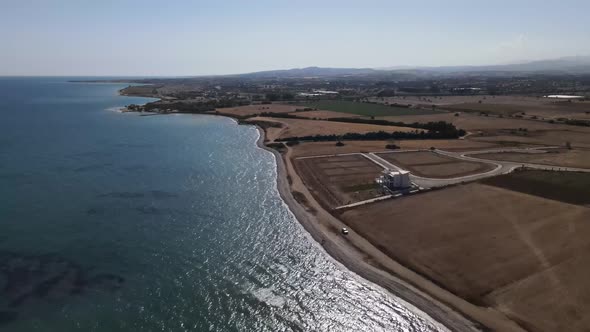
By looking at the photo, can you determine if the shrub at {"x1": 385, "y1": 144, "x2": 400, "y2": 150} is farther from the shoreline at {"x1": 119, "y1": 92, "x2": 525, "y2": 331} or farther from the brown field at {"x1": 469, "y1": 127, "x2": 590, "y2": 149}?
the shoreline at {"x1": 119, "y1": 92, "x2": 525, "y2": 331}

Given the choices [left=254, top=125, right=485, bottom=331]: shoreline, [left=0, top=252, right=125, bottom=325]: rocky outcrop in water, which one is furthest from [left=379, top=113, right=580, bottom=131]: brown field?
[left=0, top=252, right=125, bottom=325]: rocky outcrop in water

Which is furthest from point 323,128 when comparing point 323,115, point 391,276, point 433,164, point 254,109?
point 391,276

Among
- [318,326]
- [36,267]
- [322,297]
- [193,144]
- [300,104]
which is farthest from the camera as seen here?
[300,104]

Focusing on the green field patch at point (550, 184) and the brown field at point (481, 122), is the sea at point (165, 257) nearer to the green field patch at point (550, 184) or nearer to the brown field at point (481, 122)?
the green field patch at point (550, 184)

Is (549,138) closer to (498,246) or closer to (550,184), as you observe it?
(550,184)

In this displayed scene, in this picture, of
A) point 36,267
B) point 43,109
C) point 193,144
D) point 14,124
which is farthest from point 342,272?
point 43,109

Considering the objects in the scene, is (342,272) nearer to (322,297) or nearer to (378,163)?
(322,297)
